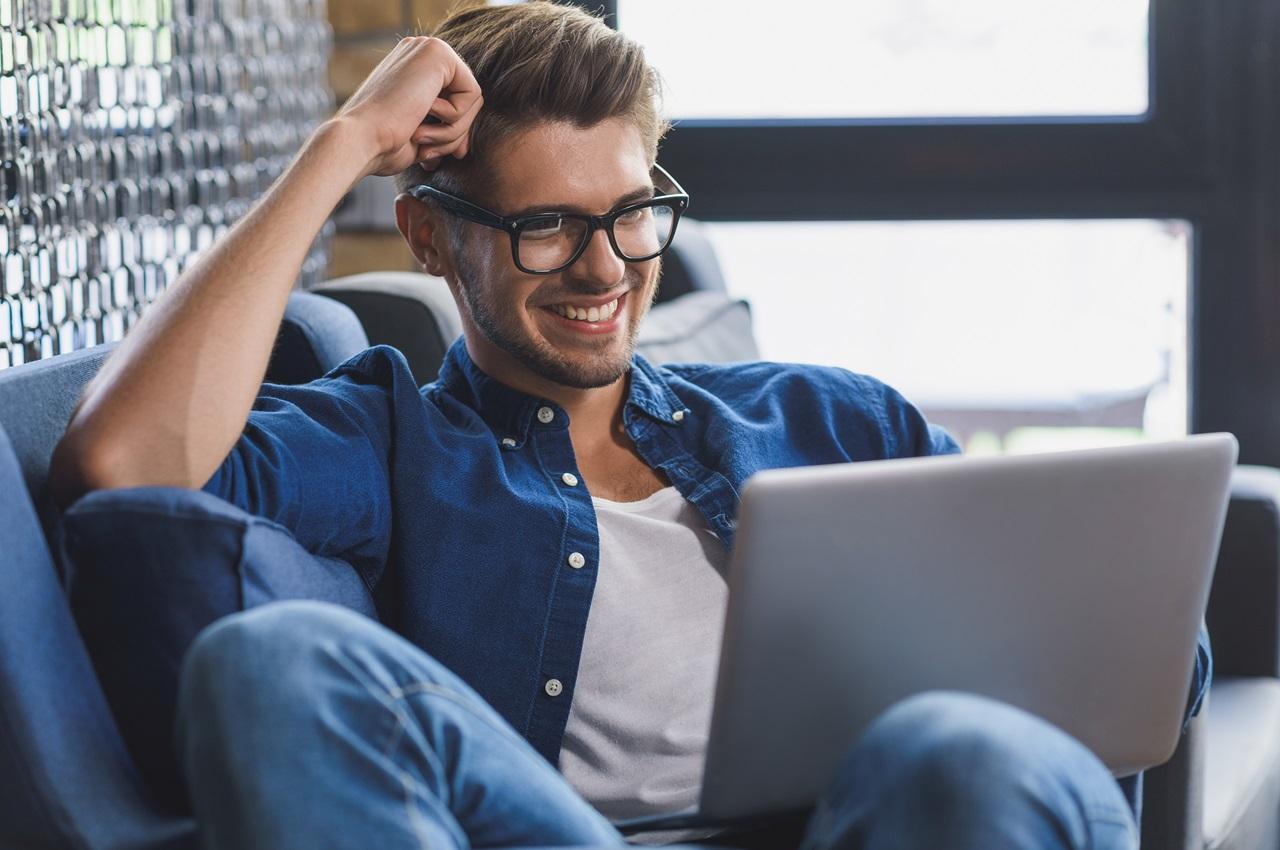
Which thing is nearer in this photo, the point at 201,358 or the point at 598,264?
the point at 201,358

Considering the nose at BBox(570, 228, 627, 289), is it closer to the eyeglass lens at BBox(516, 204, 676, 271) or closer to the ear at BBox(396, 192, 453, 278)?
the eyeglass lens at BBox(516, 204, 676, 271)

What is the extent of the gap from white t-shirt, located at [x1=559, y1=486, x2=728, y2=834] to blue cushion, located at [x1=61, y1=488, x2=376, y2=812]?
1.17 ft

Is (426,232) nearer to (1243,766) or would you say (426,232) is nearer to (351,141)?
(351,141)

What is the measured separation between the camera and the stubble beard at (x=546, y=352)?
4.54 feet

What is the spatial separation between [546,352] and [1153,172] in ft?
5.42

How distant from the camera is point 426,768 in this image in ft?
2.87

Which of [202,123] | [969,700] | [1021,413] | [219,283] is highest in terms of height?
[202,123]

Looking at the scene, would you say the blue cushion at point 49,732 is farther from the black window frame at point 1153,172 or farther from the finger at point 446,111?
the black window frame at point 1153,172

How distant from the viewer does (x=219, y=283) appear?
120cm

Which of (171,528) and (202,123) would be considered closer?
(171,528)

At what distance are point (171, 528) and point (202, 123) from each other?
1.10 m

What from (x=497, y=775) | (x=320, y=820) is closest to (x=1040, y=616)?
(x=497, y=775)

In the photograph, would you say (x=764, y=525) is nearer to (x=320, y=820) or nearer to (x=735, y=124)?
(x=320, y=820)

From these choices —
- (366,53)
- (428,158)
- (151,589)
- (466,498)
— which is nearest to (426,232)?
(428,158)
